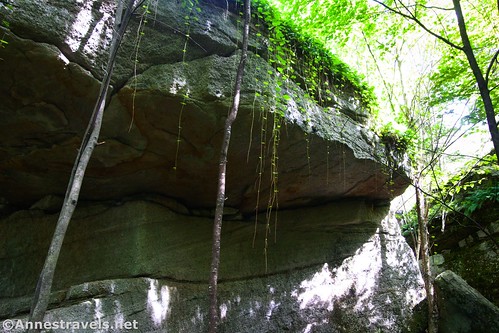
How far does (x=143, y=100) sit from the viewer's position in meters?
4.02

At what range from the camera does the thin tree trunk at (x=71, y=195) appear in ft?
8.55

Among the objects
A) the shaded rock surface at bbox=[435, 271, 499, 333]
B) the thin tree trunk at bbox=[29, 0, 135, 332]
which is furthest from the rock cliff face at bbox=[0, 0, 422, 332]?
the shaded rock surface at bbox=[435, 271, 499, 333]

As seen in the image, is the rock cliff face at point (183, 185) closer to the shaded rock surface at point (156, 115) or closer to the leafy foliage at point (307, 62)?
the shaded rock surface at point (156, 115)

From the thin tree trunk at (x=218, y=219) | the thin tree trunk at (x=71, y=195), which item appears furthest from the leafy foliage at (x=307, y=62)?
the thin tree trunk at (x=71, y=195)

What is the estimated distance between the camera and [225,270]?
223 inches

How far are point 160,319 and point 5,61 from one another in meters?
3.47

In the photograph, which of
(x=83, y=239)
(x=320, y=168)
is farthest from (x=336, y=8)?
(x=83, y=239)

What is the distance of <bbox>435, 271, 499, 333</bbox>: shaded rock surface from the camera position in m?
5.68

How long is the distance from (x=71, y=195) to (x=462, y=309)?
630cm

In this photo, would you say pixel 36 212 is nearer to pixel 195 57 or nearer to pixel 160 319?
pixel 160 319

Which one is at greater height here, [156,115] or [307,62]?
[307,62]

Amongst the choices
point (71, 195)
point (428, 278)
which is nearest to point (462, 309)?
point (428, 278)

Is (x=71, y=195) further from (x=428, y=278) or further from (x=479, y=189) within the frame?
(x=479, y=189)

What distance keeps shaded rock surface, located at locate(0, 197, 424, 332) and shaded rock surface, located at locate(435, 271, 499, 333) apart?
0.50 meters
